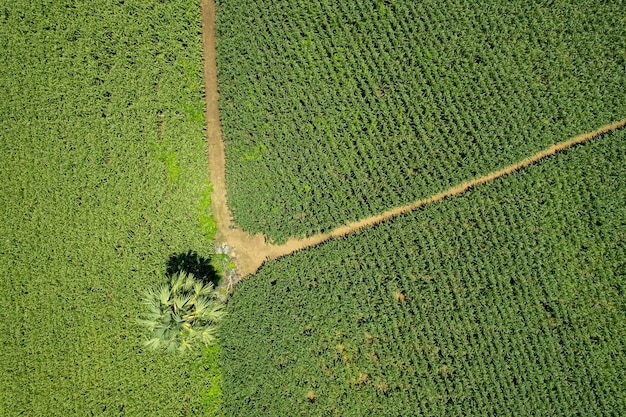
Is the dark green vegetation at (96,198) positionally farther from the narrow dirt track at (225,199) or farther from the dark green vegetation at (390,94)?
the dark green vegetation at (390,94)

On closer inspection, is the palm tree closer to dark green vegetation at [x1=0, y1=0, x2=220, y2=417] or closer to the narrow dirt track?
dark green vegetation at [x1=0, y1=0, x2=220, y2=417]

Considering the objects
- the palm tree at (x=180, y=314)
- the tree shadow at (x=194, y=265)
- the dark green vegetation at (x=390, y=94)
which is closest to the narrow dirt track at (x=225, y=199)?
the dark green vegetation at (x=390, y=94)

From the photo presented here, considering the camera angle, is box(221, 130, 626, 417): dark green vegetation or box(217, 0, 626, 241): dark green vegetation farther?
box(217, 0, 626, 241): dark green vegetation

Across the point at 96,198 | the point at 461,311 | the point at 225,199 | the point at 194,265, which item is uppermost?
the point at 96,198

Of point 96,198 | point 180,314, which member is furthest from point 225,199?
point 96,198

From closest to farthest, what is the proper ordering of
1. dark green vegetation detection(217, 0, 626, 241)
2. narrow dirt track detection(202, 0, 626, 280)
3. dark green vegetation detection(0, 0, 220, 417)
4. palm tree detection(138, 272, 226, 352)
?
palm tree detection(138, 272, 226, 352) < dark green vegetation detection(217, 0, 626, 241) < narrow dirt track detection(202, 0, 626, 280) < dark green vegetation detection(0, 0, 220, 417)

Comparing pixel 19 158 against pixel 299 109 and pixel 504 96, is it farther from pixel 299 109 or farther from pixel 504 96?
pixel 504 96

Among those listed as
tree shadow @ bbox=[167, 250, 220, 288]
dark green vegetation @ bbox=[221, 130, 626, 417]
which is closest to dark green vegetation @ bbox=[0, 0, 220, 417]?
tree shadow @ bbox=[167, 250, 220, 288]

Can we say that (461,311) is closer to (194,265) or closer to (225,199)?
(225,199)
